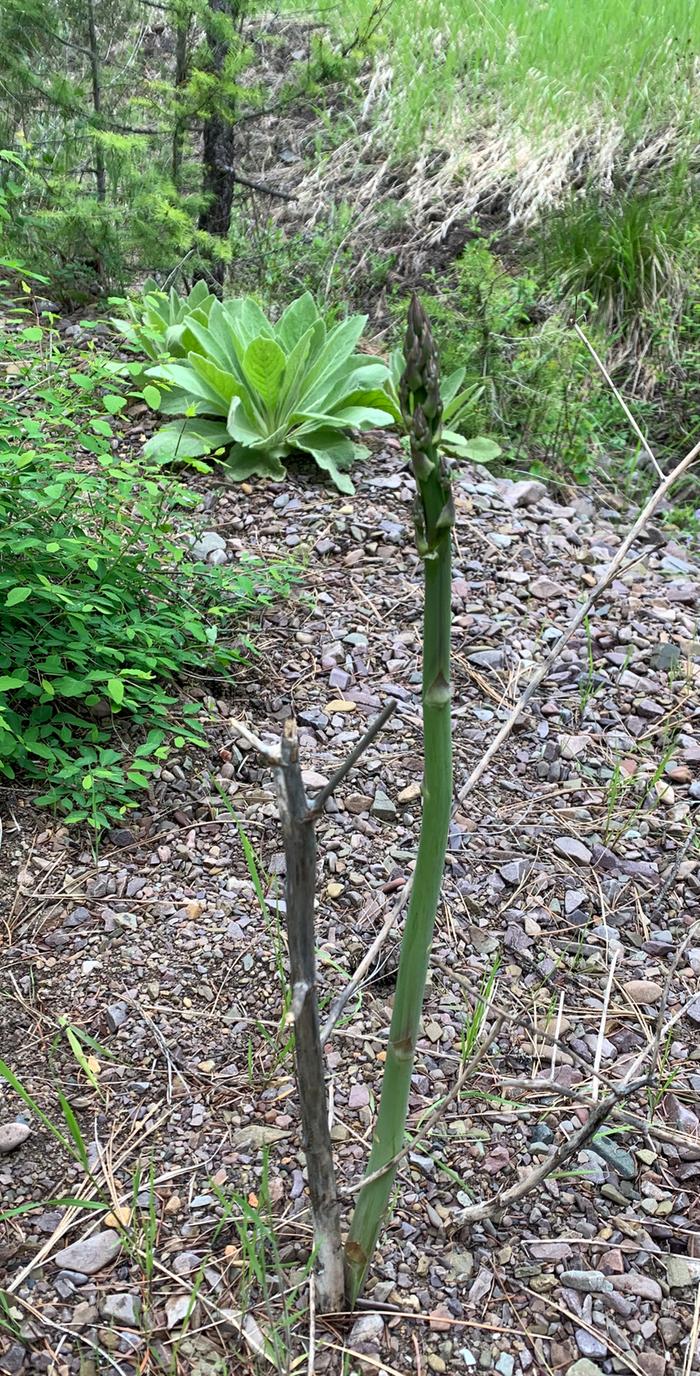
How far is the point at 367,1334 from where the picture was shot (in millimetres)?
1214

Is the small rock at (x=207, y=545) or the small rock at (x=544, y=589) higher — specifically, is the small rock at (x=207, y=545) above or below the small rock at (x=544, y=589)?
above

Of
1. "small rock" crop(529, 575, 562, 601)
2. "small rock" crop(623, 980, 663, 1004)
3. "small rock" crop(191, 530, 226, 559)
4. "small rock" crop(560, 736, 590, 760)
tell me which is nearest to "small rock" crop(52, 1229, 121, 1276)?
"small rock" crop(623, 980, 663, 1004)

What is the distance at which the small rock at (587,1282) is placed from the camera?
129 centimetres

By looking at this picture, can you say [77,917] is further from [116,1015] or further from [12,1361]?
[12,1361]

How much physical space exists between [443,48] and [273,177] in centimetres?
133

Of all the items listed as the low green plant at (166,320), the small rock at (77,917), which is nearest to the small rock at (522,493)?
the low green plant at (166,320)

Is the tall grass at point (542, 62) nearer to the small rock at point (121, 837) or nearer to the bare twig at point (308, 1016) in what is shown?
the small rock at point (121, 837)

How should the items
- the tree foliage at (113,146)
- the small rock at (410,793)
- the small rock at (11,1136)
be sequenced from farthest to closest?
the tree foliage at (113,146), the small rock at (410,793), the small rock at (11,1136)

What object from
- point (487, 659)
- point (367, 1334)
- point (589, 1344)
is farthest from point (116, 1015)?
point (487, 659)

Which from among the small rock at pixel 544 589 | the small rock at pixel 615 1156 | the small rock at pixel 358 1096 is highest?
the small rock at pixel 544 589

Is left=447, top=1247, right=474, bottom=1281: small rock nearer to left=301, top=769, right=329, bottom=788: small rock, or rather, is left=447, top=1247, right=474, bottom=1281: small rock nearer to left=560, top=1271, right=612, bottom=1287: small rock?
left=560, top=1271, right=612, bottom=1287: small rock

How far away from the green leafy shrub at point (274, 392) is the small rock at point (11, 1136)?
79.0 inches

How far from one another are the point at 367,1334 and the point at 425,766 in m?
0.80

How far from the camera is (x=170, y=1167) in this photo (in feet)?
4.56
